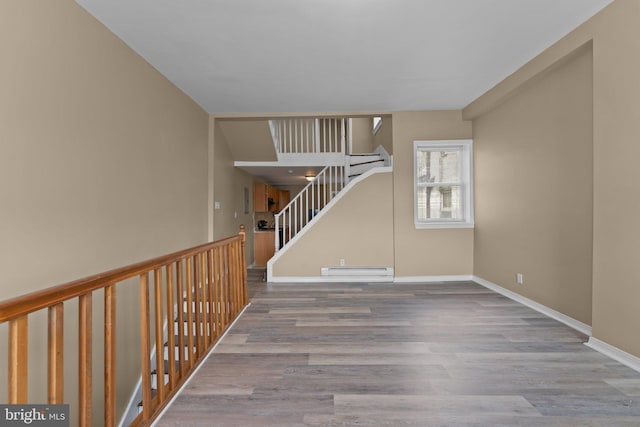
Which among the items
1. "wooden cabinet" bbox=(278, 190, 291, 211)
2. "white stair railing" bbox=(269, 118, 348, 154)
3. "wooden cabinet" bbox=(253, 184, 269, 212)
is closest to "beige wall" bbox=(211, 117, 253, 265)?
"wooden cabinet" bbox=(253, 184, 269, 212)

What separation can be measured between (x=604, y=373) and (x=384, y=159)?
4.31 metres

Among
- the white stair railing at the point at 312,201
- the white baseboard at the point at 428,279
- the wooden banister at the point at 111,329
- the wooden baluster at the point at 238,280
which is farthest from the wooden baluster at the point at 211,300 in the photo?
the white baseboard at the point at 428,279

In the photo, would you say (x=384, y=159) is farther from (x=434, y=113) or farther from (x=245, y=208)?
(x=245, y=208)

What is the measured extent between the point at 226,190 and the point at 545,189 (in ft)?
15.3

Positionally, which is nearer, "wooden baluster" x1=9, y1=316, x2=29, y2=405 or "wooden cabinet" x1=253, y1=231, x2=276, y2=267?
"wooden baluster" x1=9, y1=316, x2=29, y2=405

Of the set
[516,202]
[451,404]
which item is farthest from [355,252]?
[451,404]

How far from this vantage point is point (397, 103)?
4.44 metres

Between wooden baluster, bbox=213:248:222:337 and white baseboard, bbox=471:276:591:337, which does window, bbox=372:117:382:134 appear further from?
wooden baluster, bbox=213:248:222:337

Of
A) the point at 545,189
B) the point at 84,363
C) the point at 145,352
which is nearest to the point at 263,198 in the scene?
the point at 545,189

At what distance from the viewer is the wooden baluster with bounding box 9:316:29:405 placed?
1.00 metres

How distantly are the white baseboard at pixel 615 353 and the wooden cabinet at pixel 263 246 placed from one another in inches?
215

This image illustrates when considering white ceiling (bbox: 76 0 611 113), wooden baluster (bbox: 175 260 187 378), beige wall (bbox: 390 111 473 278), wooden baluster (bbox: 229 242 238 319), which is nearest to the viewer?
wooden baluster (bbox: 175 260 187 378)

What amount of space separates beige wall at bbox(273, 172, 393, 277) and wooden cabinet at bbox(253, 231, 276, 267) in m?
1.90

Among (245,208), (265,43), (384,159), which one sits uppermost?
(265,43)
